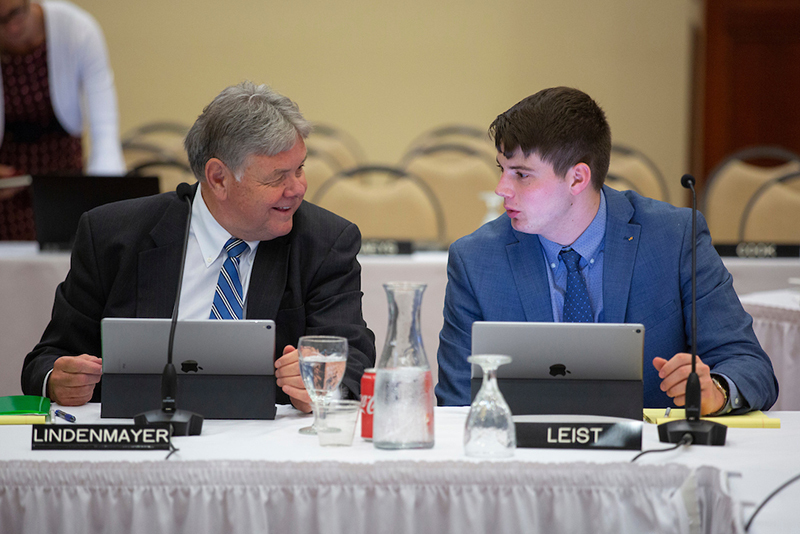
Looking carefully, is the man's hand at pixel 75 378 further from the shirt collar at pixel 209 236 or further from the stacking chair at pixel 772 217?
the stacking chair at pixel 772 217

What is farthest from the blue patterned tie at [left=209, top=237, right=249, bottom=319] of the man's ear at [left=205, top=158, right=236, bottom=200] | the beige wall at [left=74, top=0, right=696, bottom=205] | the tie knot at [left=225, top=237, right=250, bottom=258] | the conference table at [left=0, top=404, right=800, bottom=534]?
A: the beige wall at [left=74, top=0, right=696, bottom=205]

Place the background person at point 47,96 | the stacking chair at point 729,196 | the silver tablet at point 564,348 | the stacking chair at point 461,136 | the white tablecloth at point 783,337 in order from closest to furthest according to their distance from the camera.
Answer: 1. the silver tablet at point 564,348
2. the white tablecloth at point 783,337
3. the background person at point 47,96
4. the stacking chair at point 729,196
5. the stacking chair at point 461,136

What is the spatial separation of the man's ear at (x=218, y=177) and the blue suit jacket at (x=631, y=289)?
Result: 1.71ft

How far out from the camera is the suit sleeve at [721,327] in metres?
1.57

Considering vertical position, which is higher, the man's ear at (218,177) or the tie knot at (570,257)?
the man's ear at (218,177)

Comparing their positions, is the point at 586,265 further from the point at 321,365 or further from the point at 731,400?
the point at 321,365

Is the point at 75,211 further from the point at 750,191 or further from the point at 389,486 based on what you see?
the point at 750,191

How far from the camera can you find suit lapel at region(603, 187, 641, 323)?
1785mm

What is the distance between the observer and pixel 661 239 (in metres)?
1.83

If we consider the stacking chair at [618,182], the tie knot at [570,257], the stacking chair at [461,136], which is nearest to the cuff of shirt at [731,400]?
the tie knot at [570,257]

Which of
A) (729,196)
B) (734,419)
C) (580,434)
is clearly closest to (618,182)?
(729,196)

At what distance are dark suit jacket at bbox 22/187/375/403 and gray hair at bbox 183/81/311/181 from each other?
17cm

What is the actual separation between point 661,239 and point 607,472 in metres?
0.86

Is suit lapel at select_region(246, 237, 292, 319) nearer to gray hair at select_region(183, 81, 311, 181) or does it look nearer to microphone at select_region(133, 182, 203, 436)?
gray hair at select_region(183, 81, 311, 181)
